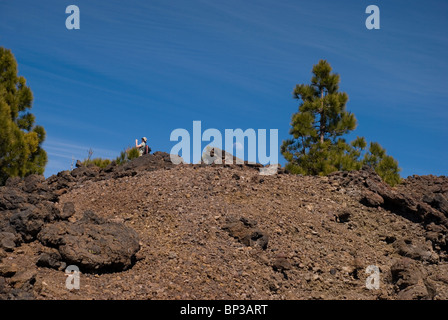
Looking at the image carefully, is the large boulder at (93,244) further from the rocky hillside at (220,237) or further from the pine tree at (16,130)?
the pine tree at (16,130)

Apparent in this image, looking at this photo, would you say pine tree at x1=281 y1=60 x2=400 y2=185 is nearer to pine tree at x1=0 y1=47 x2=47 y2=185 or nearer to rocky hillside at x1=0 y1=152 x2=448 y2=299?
rocky hillside at x1=0 y1=152 x2=448 y2=299

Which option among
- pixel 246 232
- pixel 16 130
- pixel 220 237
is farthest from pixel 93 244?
pixel 16 130

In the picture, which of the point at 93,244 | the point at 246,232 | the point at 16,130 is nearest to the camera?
the point at 93,244

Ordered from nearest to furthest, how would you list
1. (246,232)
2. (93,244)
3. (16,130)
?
(93,244)
(246,232)
(16,130)

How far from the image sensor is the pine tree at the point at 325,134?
22203 millimetres

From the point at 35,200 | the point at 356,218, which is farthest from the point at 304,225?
the point at 35,200

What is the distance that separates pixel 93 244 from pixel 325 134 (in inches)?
608

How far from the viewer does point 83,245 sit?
9.93 m

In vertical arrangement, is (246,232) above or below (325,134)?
below

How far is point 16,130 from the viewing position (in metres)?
22.0

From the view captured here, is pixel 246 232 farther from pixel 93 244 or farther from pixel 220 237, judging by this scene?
pixel 93 244

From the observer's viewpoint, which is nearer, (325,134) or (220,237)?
(220,237)
